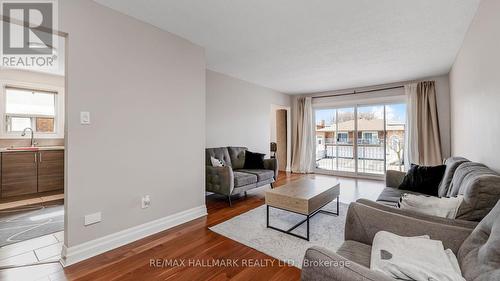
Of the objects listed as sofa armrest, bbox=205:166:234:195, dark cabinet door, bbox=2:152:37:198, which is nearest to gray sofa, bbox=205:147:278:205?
sofa armrest, bbox=205:166:234:195

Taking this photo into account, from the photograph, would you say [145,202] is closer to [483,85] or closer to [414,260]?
[414,260]

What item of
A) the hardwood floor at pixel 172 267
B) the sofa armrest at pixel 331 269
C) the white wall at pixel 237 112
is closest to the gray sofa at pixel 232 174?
the white wall at pixel 237 112

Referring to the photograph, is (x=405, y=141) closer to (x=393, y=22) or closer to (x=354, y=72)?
(x=354, y=72)

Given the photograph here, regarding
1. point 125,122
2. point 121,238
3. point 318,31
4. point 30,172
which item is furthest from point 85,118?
point 30,172

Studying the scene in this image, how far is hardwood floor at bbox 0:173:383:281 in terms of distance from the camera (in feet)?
5.68

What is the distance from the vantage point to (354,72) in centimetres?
429

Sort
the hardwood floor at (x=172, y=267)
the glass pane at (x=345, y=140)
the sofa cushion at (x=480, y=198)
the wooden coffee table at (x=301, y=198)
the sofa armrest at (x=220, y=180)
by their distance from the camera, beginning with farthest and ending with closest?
1. the glass pane at (x=345, y=140)
2. the sofa armrest at (x=220, y=180)
3. the wooden coffee table at (x=301, y=198)
4. the hardwood floor at (x=172, y=267)
5. the sofa cushion at (x=480, y=198)

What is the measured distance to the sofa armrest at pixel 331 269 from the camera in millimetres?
722

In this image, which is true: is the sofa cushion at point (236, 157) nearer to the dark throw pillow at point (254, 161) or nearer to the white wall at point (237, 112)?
the dark throw pillow at point (254, 161)

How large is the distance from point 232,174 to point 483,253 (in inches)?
111

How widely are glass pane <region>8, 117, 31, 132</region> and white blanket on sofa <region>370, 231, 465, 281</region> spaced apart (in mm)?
5836

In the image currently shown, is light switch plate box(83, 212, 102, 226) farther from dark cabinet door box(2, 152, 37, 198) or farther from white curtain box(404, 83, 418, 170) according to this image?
white curtain box(404, 83, 418, 170)

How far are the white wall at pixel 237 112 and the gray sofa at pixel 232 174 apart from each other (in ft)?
1.13

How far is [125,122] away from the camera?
7.58 ft
